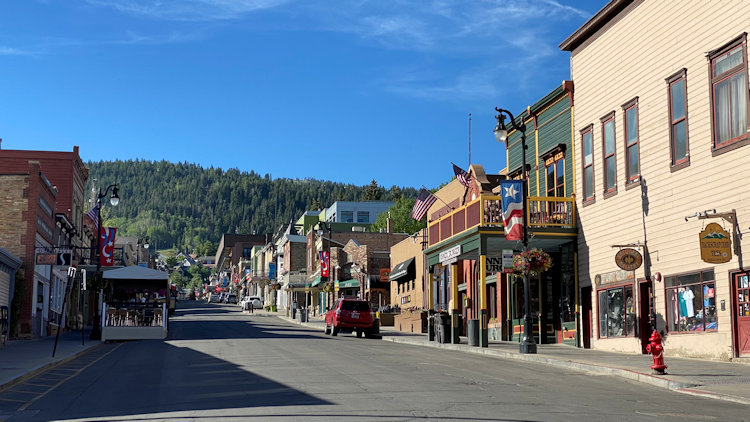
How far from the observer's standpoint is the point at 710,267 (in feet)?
65.8

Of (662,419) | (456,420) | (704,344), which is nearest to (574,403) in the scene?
(662,419)

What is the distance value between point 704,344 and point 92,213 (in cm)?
3619

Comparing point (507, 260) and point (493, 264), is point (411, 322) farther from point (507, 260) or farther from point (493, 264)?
point (507, 260)

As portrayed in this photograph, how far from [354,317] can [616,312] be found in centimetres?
1738

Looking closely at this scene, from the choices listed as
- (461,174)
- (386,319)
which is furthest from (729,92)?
(386,319)

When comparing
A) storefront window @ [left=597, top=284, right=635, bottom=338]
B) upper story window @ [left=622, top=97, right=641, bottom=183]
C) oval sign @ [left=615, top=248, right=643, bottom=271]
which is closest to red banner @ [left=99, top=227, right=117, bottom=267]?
storefront window @ [left=597, top=284, right=635, bottom=338]

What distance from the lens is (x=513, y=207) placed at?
25812 millimetres

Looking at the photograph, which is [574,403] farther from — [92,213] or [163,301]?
[92,213]

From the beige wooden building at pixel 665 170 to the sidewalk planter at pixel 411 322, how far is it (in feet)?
55.8

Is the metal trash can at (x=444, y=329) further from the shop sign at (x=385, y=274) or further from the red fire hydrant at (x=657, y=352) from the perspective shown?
the shop sign at (x=385, y=274)

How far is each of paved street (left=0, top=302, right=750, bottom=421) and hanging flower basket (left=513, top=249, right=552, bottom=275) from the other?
455cm

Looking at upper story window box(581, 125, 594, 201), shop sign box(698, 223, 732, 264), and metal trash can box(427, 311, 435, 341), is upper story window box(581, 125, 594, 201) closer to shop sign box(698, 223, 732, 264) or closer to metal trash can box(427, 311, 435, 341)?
shop sign box(698, 223, 732, 264)

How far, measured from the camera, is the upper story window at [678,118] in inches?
838

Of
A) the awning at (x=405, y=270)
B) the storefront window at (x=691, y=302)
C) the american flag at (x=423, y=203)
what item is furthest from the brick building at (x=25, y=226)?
the storefront window at (x=691, y=302)
